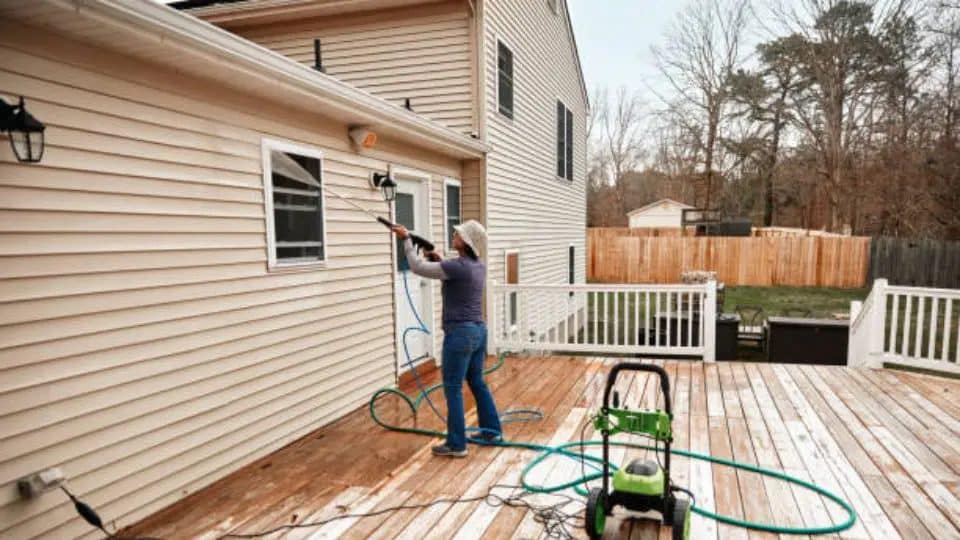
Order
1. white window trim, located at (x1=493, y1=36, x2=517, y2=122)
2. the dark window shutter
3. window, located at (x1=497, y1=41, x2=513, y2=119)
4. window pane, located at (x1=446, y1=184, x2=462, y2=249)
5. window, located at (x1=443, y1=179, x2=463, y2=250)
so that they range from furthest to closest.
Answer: the dark window shutter
window, located at (x1=497, y1=41, x2=513, y2=119)
white window trim, located at (x1=493, y1=36, x2=517, y2=122)
window pane, located at (x1=446, y1=184, x2=462, y2=249)
window, located at (x1=443, y1=179, x2=463, y2=250)

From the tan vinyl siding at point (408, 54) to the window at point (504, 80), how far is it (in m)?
0.72

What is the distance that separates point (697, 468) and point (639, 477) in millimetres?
1272

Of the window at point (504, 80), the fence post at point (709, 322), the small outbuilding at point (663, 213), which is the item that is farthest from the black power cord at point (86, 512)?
the small outbuilding at point (663, 213)

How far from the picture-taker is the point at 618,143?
29688mm

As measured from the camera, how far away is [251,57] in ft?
10.4

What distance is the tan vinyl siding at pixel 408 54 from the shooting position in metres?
6.72

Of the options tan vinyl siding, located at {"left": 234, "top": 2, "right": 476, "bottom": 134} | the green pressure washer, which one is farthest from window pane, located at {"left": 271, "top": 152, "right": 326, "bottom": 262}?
tan vinyl siding, located at {"left": 234, "top": 2, "right": 476, "bottom": 134}

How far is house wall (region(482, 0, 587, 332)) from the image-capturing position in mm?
7121

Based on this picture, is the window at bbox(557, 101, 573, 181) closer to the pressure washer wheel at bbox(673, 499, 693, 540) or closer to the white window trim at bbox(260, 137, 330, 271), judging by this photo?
the white window trim at bbox(260, 137, 330, 271)

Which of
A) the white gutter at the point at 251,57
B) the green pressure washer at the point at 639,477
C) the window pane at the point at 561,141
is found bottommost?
the green pressure washer at the point at 639,477

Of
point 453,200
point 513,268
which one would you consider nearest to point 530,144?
point 513,268

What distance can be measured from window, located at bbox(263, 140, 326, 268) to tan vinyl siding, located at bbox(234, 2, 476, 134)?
2955 millimetres

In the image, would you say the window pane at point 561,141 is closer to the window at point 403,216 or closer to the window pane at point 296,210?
the window at point 403,216

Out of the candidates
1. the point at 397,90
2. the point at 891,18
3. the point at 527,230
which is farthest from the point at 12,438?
the point at 891,18
